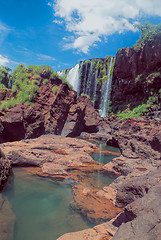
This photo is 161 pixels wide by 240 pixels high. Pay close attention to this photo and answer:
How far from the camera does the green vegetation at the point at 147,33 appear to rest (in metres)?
25.0

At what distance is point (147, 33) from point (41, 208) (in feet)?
98.5

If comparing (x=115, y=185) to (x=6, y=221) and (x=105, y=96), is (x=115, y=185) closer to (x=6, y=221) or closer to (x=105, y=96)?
(x=6, y=221)

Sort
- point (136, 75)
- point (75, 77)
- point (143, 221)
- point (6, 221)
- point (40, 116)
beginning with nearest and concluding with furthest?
point (143, 221), point (6, 221), point (40, 116), point (136, 75), point (75, 77)

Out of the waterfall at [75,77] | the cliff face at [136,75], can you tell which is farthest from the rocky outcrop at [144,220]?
the waterfall at [75,77]

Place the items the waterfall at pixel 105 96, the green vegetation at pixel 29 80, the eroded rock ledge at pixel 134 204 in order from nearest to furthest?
the eroded rock ledge at pixel 134 204 < the green vegetation at pixel 29 80 < the waterfall at pixel 105 96

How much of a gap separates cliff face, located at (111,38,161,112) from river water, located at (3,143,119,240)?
84.5ft

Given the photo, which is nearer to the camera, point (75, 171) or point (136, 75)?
point (75, 171)

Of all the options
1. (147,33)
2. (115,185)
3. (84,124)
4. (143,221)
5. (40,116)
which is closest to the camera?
(143,221)

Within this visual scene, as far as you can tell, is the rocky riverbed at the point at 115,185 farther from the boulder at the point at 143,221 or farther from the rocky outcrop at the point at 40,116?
the rocky outcrop at the point at 40,116

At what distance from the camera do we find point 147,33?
25.5 meters

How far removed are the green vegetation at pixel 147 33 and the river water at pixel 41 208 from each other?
27579mm

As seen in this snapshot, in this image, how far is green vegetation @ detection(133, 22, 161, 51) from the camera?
25.0 m

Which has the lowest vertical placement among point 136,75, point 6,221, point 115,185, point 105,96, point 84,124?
point 6,221

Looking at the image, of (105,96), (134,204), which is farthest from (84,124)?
(134,204)
